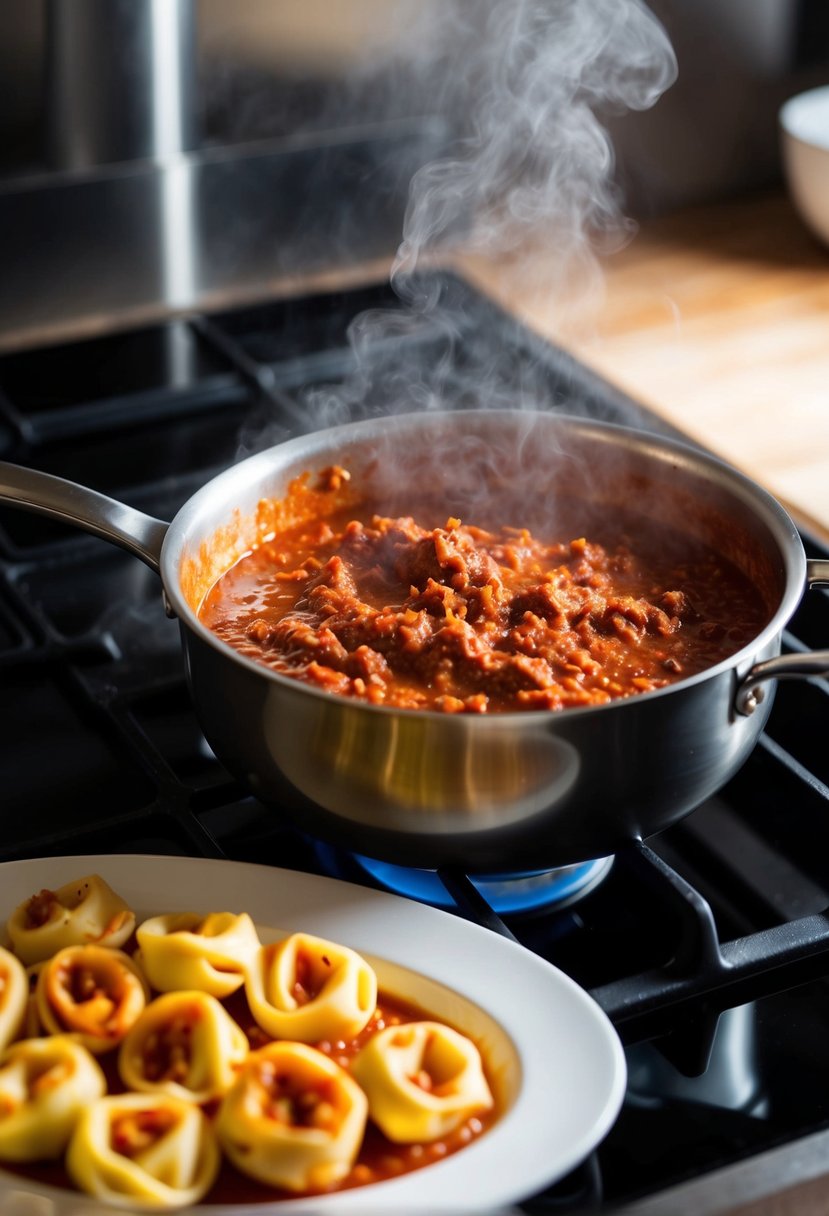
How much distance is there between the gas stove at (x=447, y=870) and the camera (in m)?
0.94

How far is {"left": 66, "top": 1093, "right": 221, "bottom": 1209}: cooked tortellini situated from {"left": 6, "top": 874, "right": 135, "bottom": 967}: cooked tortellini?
0.15 meters

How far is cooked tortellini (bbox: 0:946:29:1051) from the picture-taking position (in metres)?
0.88

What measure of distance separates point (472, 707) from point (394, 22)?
1.22 m

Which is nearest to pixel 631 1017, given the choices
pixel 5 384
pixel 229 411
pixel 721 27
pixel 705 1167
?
pixel 705 1167

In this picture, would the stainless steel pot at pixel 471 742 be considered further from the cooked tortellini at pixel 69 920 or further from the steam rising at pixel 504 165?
the steam rising at pixel 504 165

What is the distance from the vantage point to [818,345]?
6.08ft

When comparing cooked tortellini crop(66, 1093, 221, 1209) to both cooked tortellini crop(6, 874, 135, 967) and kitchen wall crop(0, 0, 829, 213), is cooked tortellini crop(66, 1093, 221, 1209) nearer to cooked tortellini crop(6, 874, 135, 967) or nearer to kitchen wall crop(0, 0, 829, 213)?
cooked tortellini crop(6, 874, 135, 967)

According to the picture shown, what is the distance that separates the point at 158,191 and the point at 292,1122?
53.5 inches

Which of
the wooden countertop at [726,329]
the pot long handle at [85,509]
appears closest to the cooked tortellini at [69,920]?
the pot long handle at [85,509]

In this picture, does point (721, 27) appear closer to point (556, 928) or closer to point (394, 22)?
point (394, 22)

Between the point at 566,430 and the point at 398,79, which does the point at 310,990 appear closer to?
the point at 566,430

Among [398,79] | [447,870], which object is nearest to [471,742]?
[447,870]

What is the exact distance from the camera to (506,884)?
1104 millimetres

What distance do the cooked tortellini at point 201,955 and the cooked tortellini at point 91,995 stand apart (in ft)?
0.05
